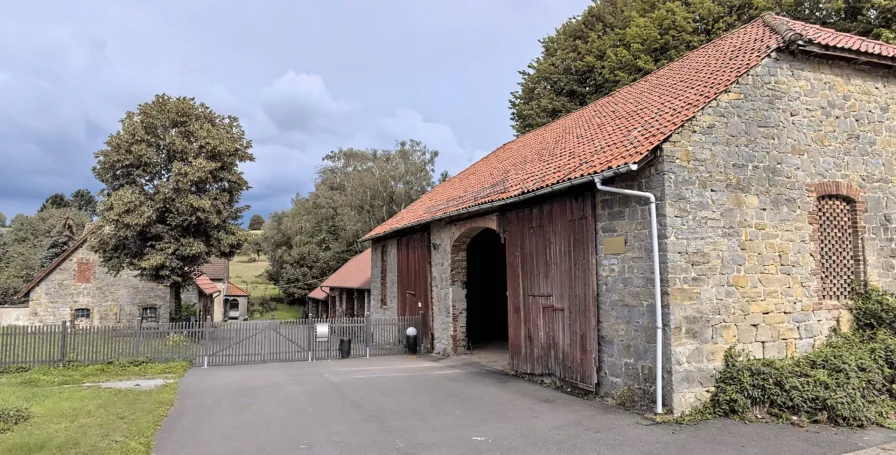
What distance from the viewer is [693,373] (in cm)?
773

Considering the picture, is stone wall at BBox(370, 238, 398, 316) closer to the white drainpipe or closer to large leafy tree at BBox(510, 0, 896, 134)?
large leafy tree at BBox(510, 0, 896, 134)

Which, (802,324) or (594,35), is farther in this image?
(594,35)

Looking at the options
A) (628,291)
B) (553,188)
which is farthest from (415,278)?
(628,291)

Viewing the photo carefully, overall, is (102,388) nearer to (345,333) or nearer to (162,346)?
(162,346)

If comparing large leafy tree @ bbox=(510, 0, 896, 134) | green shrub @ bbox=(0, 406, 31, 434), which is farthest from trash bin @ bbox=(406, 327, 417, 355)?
large leafy tree @ bbox=(510, 0, 896, 134)

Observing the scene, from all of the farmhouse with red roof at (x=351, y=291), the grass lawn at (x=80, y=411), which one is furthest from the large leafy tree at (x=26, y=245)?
the grass lawn at (x=80, y=411)

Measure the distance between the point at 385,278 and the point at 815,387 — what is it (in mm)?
15621

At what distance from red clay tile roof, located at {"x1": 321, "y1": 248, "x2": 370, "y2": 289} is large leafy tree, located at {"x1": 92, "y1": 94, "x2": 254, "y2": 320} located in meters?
7.64

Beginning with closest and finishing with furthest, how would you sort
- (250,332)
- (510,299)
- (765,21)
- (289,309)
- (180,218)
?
(765,21), (510,299), (250,332), (180,218), (289,309)

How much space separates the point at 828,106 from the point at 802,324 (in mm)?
3888

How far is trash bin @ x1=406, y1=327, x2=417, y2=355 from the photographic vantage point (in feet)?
52.6

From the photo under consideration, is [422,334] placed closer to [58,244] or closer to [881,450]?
[881,450]

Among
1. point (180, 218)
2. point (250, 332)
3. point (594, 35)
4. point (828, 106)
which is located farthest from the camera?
point (594, 35)

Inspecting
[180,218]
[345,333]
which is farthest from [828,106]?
[180,218]
